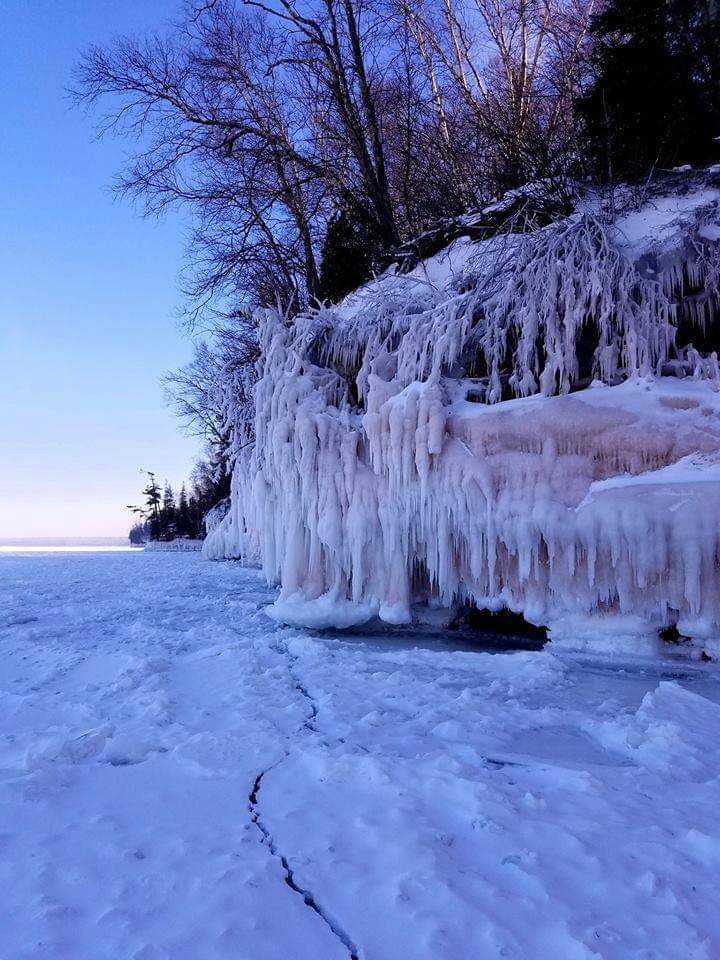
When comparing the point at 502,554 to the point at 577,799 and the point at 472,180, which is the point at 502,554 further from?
the point at 472,180

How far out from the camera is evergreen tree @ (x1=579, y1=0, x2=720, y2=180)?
614 cm

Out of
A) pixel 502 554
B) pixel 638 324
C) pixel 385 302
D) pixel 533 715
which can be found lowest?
pixel 533 715

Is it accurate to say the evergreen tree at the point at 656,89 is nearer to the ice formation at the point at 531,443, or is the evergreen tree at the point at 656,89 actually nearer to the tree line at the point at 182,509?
the ice formation at the point at 531,443

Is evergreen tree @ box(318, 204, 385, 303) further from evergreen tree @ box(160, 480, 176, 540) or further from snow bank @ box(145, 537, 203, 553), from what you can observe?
evergreen tree @ box(160, 480, 176, 540)

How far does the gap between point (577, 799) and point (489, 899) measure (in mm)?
683

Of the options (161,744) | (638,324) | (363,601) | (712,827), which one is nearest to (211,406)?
(363,601)

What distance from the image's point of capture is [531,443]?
475 centimetres

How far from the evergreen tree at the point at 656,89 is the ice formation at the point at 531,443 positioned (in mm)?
1473

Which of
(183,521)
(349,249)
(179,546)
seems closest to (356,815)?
(349,249)

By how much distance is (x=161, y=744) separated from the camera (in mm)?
2383

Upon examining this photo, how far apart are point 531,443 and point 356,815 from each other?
3.62 metres

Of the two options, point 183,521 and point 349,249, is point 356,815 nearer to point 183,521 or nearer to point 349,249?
point 349,249

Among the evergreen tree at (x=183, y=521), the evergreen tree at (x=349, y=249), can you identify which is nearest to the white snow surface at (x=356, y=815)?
the evergreen tree at (x=349, y=249)

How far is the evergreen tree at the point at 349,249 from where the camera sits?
8.86m
